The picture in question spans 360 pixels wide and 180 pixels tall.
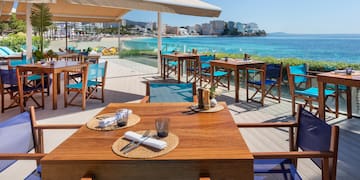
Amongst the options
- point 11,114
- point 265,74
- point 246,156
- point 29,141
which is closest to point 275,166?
point 246,156

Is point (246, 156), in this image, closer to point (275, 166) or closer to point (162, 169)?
point (162, 169)

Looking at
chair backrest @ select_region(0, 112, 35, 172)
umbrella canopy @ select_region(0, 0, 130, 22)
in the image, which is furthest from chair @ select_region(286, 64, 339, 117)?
umbrella canopy @ select_region(0, 0, 130, 22)

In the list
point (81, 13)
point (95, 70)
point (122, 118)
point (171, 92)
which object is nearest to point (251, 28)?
point (81, 13)

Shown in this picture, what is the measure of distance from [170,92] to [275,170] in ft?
5.73

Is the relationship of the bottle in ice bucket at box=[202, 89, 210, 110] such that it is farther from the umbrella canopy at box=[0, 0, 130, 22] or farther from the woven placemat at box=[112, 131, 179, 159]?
the umbrella canopy at box=[0, 0, 130, 22]

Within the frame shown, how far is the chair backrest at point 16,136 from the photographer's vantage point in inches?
67.7

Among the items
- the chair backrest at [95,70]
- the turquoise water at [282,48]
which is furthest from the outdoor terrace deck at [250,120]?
the turquoise water at [282,48]

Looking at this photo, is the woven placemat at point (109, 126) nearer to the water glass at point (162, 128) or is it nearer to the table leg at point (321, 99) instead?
the water glass at point (162, 128)

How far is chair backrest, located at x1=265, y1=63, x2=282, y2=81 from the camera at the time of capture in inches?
217

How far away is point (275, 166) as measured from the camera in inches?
76.1

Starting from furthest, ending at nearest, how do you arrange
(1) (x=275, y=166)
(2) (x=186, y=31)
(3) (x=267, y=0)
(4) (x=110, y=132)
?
(3) (x=267, y=0), (2) (x=186, y=31), (1) (x=275, y=166), (4) (x=110, y=132)

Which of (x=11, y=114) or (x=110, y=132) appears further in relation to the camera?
(x=11, y=114)

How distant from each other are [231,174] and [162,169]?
1.08 ft

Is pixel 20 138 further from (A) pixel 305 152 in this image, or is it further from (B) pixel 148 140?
(A) pixel 305 152
